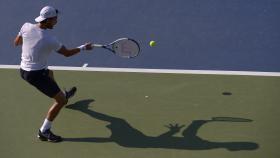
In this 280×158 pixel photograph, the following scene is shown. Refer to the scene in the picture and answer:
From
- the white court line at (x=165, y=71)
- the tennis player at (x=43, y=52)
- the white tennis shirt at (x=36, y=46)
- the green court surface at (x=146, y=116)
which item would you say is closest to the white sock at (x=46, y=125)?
the tennis player at (x=43, y=52)

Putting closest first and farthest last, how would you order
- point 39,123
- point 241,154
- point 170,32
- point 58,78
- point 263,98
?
point 241,154, point 39,123, point 263,98, point 58,78, point 170,32

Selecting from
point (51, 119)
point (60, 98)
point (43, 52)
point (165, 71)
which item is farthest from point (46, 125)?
point (165, 71)

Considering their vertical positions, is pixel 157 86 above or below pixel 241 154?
above

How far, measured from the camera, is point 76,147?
737 centimetres

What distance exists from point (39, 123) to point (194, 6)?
202 inches

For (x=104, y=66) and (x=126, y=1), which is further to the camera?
(x=126, y=1)

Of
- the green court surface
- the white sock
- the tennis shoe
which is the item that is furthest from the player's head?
the green court surface

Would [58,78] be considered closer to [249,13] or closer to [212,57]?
[212,57]

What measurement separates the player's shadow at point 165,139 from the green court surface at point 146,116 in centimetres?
1

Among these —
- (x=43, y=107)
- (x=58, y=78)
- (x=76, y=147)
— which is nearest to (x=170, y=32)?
(x=58, y=78)

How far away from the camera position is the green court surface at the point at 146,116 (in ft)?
23.9

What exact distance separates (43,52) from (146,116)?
198 cm

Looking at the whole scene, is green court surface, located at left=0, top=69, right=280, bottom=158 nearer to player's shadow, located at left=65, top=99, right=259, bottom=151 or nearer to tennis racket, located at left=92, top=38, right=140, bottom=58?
player's shadow, located at left=65, top=99, right=259, bottom=151

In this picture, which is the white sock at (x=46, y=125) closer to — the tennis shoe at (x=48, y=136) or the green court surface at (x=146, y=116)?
the tennis shoe at (x=48, y=136)
